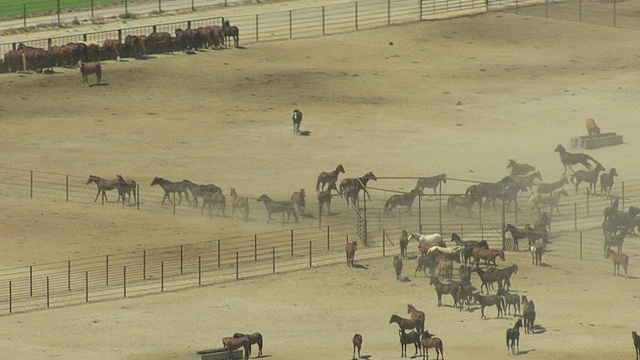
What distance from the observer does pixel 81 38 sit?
122m

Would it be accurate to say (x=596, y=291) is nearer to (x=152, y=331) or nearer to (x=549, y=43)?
(x=152, y=331)

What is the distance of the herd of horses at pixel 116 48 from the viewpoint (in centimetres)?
11412

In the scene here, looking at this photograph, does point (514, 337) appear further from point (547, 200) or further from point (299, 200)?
point (299, 200)

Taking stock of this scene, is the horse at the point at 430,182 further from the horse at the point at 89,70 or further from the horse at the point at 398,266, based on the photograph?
the horse at the point at 89,70

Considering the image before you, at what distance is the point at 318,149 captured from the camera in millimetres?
104062

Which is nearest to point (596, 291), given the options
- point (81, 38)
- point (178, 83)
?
point (178, 83)

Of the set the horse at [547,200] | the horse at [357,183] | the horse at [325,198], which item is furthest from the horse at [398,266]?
the horse at [547,200]

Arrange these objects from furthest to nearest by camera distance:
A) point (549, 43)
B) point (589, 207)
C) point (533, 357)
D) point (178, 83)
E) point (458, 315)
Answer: point (549, 43) → point (178, 83) → point (589, 207) → point (458, 315) → point (533, 357)

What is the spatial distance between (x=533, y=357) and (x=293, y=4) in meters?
60.2

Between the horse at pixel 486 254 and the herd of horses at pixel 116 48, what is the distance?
3223 cm

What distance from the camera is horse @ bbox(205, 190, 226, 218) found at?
92438 millimetres

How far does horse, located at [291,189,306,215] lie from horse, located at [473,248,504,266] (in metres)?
9.74

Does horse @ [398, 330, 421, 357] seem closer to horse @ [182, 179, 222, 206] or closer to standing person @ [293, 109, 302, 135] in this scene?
horse @ [182, 179, 222, 206]

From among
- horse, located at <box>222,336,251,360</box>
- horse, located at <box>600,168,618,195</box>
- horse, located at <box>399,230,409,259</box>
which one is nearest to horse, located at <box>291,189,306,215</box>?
horse, located at <box>399,230,409,259</box>
